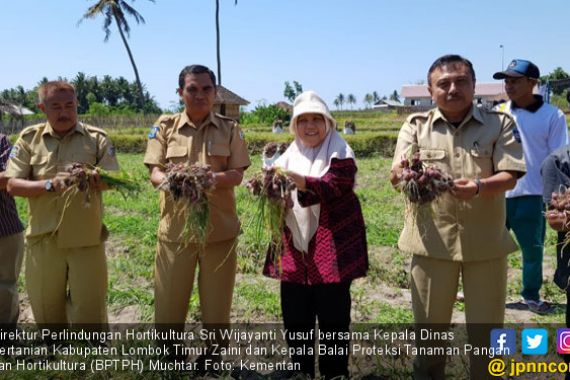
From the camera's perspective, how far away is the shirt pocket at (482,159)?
2.77 metres

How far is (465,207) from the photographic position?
2.81 metres

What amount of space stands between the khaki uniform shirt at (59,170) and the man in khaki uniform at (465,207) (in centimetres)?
202

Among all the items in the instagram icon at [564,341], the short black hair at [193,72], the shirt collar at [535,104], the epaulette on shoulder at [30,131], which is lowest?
the instagram icon at [564,341]

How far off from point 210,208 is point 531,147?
2.69 meters

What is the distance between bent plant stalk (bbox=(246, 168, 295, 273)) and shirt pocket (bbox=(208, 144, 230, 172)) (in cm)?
43

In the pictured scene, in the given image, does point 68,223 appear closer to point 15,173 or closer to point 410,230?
point 15,173

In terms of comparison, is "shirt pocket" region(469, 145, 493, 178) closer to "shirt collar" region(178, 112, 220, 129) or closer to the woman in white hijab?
the woman in white hijab

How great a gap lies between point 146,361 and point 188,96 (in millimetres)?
1669

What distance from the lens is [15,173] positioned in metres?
3.38

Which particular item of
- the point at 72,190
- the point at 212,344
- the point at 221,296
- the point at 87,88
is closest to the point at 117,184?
the point at 72,190

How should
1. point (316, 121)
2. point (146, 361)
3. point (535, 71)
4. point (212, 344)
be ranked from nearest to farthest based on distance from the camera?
point (316, 121), point (146, 361), point (212, 344), point (535, 71)

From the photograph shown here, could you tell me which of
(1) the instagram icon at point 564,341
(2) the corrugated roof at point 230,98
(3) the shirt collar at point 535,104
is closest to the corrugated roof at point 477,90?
(2) the corrugated roof at point 230,98

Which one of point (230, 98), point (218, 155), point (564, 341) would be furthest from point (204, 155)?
point (230, 98)

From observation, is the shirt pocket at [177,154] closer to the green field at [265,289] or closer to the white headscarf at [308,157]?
the green field at [265,289]
